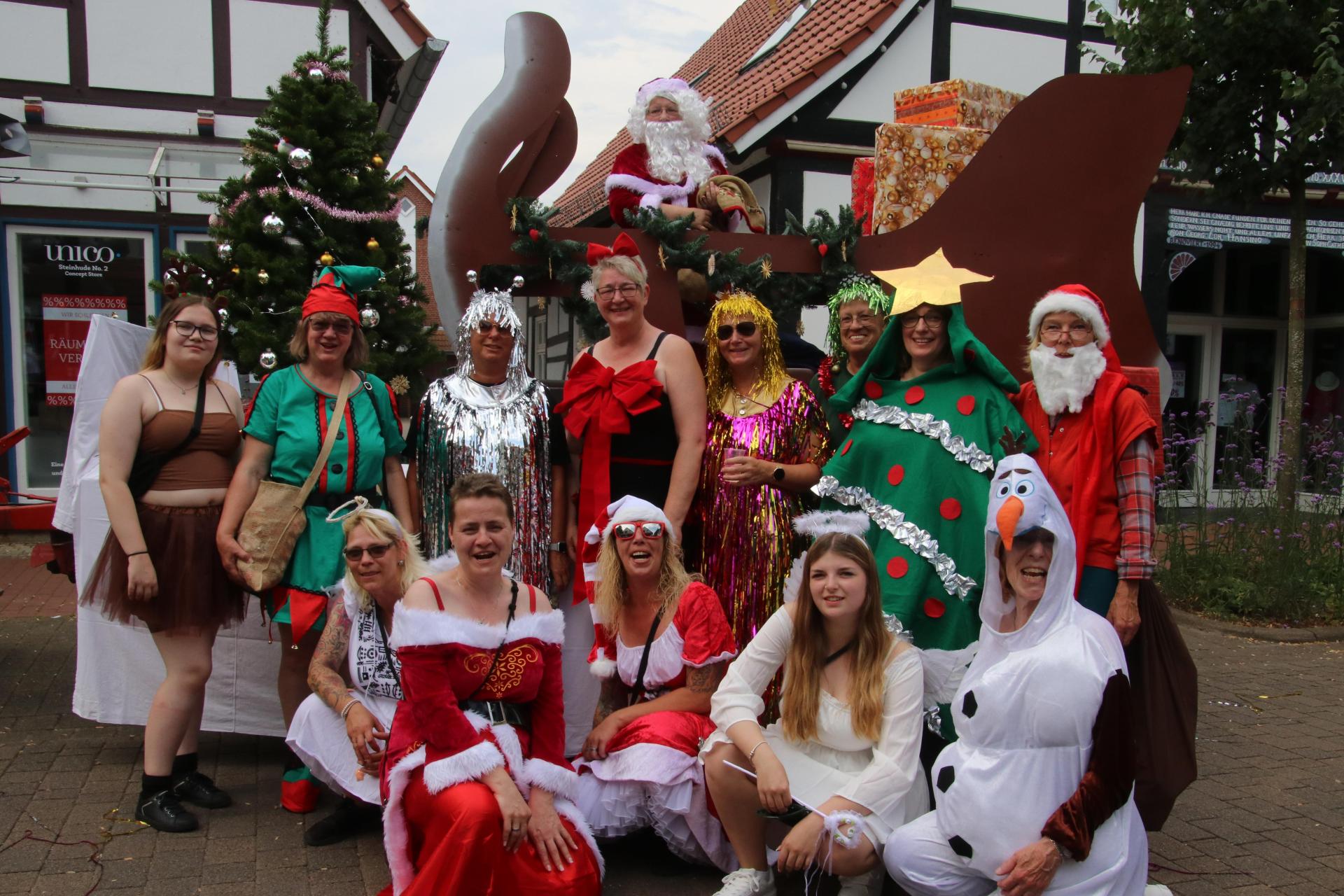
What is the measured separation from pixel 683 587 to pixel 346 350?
1.50 metres

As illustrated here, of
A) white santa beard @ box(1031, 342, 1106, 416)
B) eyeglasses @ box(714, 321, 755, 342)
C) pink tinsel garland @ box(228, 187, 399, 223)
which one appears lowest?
white santa beard @ box(1031, 342, 1106, 416)

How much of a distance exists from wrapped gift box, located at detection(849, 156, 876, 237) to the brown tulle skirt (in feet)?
10.3

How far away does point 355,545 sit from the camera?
3109mm

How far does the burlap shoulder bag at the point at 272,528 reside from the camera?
3.28 m

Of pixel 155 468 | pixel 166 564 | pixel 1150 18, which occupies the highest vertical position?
pixel 1150 18

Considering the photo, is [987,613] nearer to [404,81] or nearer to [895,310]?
[895,310]

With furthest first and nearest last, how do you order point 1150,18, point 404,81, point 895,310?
point 404,81 → point 1150,18 → point 895,310

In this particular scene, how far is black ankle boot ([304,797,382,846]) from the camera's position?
10.4ft

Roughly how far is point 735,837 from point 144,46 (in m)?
9.27

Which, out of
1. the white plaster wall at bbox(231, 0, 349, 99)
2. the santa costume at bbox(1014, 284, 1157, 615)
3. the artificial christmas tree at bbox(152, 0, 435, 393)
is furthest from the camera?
the white plaster wall at bbox(231, 0, 349, 99)

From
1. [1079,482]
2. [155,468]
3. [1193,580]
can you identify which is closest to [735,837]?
[1079,482]

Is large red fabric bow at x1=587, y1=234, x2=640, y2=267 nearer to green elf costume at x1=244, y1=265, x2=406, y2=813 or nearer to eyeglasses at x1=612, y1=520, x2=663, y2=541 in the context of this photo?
green elf costume at x1=244, y1=265, x2=406, y2=813

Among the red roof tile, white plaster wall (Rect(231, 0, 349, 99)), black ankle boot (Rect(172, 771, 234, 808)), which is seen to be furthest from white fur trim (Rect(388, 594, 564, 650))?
white plaster wall (Rect(231, 0, 349, 99))

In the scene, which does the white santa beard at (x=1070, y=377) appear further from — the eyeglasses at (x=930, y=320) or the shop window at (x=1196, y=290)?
the shop window at (x=1196, y=290)
